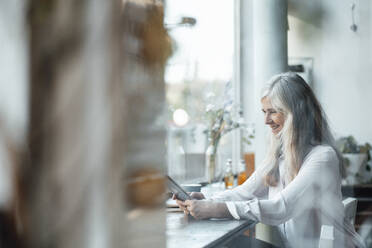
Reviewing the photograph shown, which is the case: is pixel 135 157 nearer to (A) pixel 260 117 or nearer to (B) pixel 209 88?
(B) pixel 209 88

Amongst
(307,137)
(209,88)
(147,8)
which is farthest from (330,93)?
(147,8)

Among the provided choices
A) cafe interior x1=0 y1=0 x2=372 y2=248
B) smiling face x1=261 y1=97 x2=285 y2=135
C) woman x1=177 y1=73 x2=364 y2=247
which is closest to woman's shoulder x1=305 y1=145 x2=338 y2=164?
woman x1=177 y1=73 x2=364 y2=247

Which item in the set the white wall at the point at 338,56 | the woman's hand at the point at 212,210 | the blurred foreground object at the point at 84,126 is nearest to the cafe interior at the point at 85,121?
the blurred foreground object at the point at 84,126

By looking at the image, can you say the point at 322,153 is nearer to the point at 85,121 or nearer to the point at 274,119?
the point at 274,119

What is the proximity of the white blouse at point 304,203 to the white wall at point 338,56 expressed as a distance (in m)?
0.13

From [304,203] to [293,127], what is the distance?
23 cm

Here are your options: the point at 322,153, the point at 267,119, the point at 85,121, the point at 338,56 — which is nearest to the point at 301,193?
the point at 322,153

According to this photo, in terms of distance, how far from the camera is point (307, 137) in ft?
4.13

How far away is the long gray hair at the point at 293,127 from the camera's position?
1199mm

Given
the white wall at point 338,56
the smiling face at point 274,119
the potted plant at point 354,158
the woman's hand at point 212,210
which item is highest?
the white wall at point 338,56

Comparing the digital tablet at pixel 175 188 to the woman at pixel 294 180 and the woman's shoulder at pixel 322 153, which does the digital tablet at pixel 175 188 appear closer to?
the woman at pixel 294 180

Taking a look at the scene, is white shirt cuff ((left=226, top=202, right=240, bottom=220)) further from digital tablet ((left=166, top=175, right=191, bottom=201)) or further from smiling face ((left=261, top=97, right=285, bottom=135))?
digital tablet ((left=166, top=175, right=191, bottom=201))

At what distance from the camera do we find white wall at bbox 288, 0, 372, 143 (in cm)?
112

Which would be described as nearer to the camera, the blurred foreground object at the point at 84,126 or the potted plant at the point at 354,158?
the blurred foreground object at the point at 84,126
